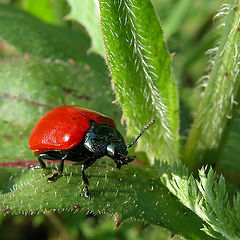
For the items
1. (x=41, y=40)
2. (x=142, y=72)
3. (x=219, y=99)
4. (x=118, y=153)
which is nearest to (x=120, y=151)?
(x=118, y=153)

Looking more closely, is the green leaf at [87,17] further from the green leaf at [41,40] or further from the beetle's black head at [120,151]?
the beetle's black head at [120,151]

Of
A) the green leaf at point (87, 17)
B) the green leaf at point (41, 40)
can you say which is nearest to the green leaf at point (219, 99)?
the green leaf at point (87, 17)

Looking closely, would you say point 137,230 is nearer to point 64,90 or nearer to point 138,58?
point 64,90

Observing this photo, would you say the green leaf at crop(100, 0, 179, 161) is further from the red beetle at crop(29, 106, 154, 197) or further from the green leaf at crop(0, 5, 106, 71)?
the green leaf at crop(0, 5, 106, 71)

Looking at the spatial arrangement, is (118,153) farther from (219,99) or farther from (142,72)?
(219,99)

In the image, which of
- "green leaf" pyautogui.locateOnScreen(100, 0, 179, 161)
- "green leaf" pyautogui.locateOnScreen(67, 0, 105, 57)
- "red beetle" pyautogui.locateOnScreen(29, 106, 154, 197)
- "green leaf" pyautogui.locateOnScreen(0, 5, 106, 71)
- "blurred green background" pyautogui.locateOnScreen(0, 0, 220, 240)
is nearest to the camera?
"green leaf" pyautogui.locateOnScreen(100, 0, 179, 161)

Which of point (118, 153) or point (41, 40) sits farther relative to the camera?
point (41, 40)

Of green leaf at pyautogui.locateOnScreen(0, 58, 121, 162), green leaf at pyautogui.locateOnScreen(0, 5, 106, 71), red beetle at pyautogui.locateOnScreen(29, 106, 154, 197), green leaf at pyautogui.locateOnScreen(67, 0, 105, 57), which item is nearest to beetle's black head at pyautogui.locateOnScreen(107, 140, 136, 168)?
red beetle at pyautogui.locateOnScreen(29, 106, 154, 197)
